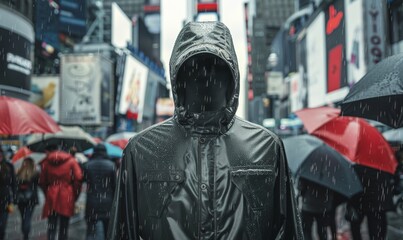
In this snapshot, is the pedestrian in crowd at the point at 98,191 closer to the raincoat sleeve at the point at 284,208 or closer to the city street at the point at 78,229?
the city street at the point at 78,229

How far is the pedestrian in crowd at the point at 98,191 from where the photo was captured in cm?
780

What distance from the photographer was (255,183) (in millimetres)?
2320

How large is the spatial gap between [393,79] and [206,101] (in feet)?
8.25

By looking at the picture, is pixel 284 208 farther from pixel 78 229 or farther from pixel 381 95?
pixel 78 229

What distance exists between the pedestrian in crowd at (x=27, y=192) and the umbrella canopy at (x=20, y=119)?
1809 mm

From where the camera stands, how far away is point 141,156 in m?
2.41

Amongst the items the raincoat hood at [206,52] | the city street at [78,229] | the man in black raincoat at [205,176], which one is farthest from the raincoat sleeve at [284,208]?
the city street at [78,229]

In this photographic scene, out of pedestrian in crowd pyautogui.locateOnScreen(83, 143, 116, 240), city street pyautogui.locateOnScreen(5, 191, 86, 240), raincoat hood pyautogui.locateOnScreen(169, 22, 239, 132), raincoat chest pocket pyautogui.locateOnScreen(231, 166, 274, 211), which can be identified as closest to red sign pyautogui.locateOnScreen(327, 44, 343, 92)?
city street pyautogui.locateOnScreen(5, 191, 86, 240)

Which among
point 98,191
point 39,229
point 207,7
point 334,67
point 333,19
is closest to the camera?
point 98,191

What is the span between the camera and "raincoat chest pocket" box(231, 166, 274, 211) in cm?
229

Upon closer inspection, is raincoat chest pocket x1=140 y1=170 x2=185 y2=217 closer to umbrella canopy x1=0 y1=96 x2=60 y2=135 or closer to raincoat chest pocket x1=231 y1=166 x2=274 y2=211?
raincoat chest pocket x1=231 y1=166 x2=274 y2=211

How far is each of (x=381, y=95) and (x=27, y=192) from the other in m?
6.67

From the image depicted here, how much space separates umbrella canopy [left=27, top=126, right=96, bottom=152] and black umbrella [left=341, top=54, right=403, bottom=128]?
6.03 meters

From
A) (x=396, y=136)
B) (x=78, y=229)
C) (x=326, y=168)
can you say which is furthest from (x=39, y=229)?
(x=396, y=136)
